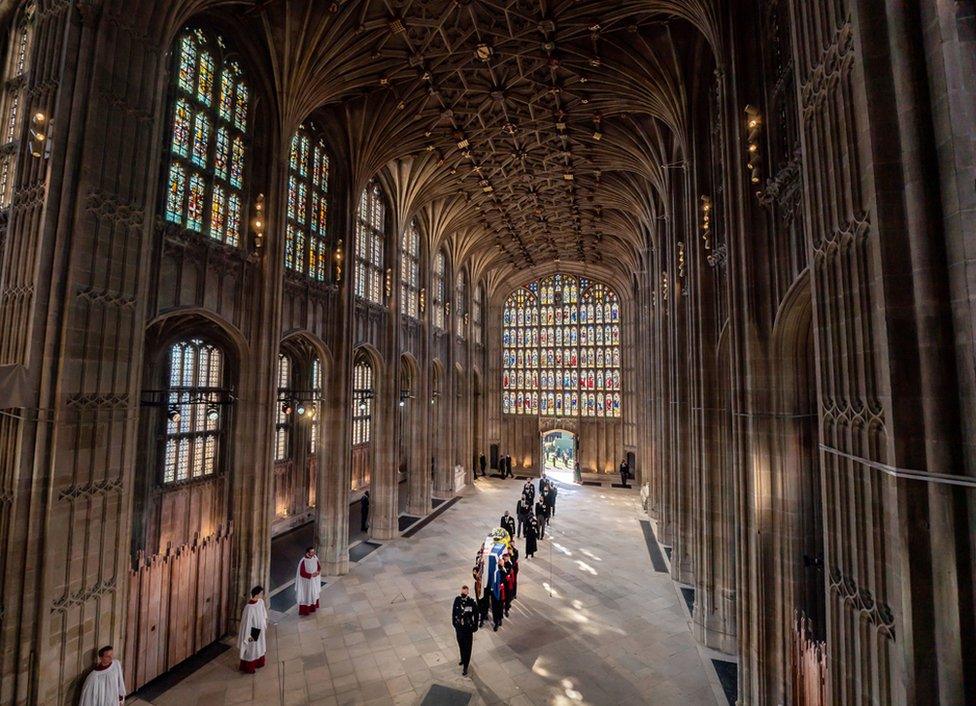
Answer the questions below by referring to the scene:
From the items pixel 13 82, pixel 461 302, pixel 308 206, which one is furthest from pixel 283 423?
pixel 461 302

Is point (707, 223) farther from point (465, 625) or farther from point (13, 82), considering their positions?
point (13, 82)

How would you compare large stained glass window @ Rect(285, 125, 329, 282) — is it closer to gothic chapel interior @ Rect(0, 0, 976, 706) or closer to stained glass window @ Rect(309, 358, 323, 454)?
gothic chapel interior @ Rect(0, 0, 976, 706)

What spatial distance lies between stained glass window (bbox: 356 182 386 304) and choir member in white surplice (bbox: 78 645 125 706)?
11.6 meters

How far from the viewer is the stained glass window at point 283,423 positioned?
1722 centimetres

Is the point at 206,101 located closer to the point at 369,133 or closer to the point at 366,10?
the point at 366,10

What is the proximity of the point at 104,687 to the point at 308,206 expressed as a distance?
11592mm

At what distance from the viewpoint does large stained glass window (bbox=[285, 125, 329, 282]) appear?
1268cm

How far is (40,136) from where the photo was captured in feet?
22.3

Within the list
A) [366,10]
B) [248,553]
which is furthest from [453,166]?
[248,553]

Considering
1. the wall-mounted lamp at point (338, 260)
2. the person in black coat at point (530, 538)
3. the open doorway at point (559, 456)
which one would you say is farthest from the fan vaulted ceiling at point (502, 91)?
the open doorway at point (559, 456)

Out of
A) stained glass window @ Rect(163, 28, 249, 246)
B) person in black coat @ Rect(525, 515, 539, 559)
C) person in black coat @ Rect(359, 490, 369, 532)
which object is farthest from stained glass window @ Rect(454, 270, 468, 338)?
stained glass window @ Rect(163, 28, 249, 246)

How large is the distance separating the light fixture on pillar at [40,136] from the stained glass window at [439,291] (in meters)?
16.8

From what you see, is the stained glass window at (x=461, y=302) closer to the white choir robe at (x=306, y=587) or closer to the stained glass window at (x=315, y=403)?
the stained glass window at (x=315, y=403)

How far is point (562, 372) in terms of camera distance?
32.1m
